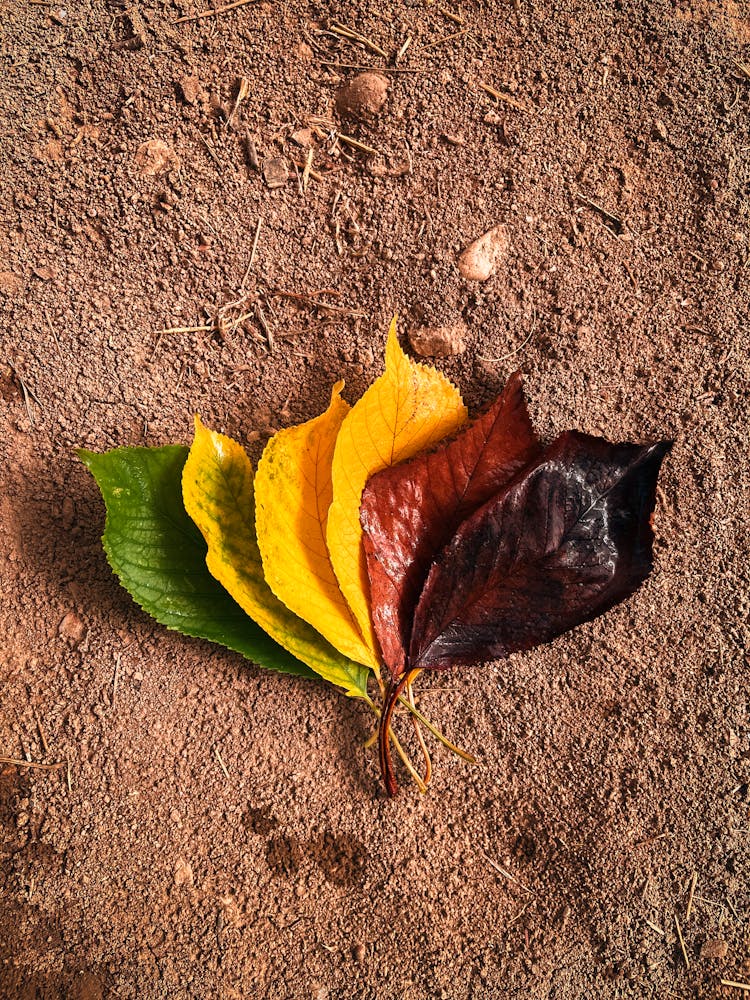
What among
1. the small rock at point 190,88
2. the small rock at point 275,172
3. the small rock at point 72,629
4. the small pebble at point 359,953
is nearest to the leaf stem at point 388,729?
the small pebble at point 359,953

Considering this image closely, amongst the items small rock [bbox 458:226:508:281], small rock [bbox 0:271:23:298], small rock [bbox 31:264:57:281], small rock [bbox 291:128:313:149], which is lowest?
small rock [bbox 0:271:23:298]

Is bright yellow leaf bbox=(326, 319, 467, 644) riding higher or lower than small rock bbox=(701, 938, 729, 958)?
higher

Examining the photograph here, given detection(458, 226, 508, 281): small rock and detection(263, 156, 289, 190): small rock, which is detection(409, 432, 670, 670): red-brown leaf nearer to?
detection(458, 226, 508, 281): small rock

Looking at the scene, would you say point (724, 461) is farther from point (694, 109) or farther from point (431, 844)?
point (431, 844)

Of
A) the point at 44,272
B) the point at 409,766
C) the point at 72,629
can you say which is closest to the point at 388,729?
the point at 409,766

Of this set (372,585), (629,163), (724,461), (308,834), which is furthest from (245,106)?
(308,834)

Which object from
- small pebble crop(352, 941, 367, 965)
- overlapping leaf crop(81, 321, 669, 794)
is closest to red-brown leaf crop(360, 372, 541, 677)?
overlapping leaf crop(81, 321, 669, 794)

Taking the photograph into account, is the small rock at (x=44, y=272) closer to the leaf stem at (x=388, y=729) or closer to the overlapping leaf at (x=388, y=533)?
the overlapping leaf at (x=388, y=533)
